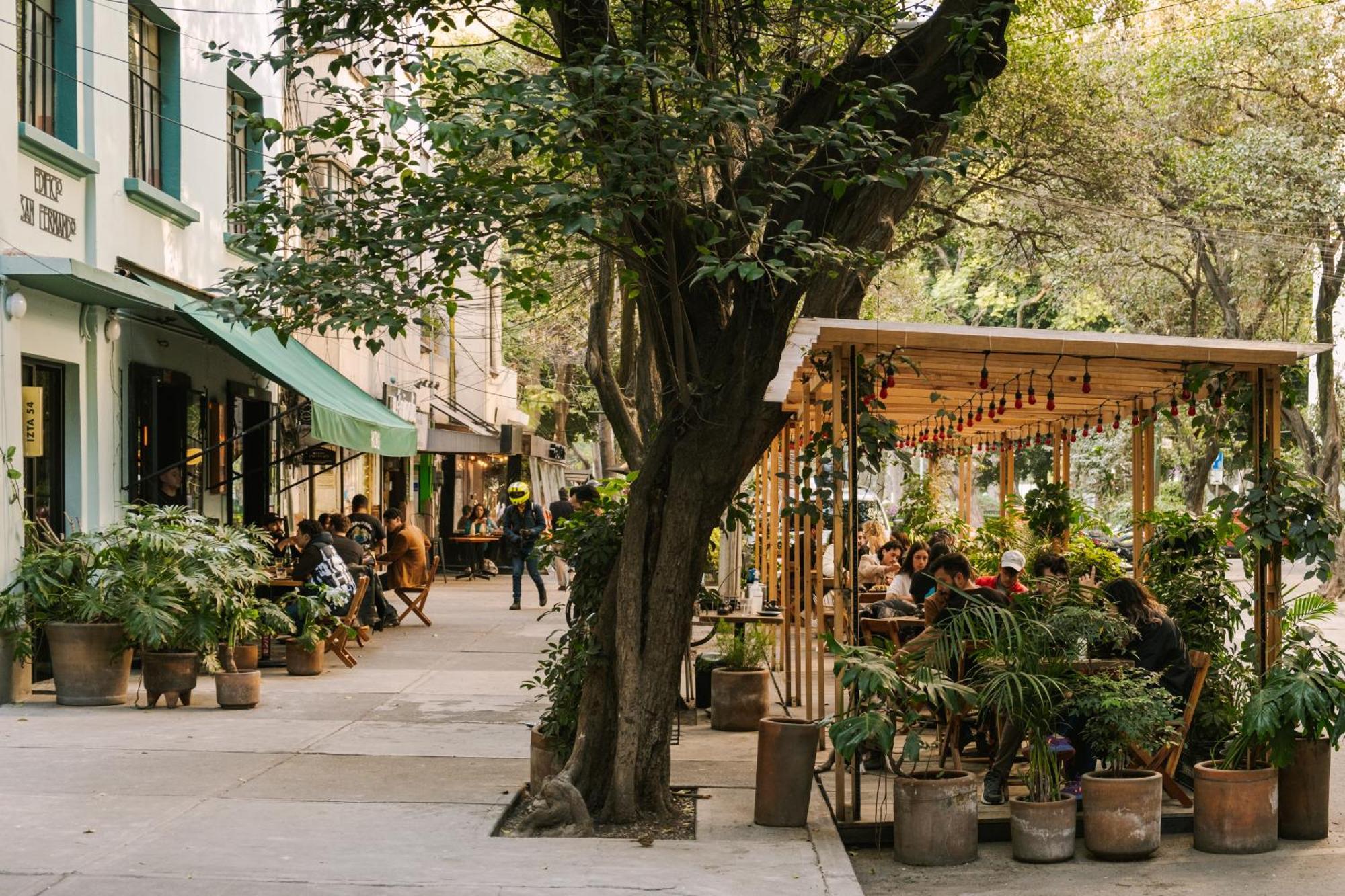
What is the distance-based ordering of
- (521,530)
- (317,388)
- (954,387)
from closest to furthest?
1. (954,387)
2. (317,388)
3. (521,530)

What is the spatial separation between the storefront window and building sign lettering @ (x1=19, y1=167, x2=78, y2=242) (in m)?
1.10

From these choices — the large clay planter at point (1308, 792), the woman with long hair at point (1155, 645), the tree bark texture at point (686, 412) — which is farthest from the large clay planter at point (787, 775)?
the large clay planter at point (1308, 792)

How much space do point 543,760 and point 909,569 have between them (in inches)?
231

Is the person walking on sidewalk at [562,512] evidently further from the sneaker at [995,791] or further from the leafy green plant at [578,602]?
the sneaker at [995,791]

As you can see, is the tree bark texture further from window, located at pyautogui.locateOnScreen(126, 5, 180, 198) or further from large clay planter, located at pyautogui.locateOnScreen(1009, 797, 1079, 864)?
window, located at pyautogui.locateOnScreen(126, 5, 180, 198)

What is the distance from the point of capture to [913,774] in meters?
7.68

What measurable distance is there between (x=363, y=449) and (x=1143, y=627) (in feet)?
30.0

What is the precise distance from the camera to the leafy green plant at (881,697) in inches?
287

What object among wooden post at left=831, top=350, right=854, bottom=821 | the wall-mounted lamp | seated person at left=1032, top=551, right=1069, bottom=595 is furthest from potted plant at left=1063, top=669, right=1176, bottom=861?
the wall-mounted lamp

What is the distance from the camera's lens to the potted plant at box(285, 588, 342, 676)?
43.9 ft

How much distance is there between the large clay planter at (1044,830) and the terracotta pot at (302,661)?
307 inches

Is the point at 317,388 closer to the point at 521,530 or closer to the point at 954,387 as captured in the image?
the point at 954,387

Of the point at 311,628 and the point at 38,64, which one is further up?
the point at 38,64

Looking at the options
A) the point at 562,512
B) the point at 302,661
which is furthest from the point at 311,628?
the point at 562,512
